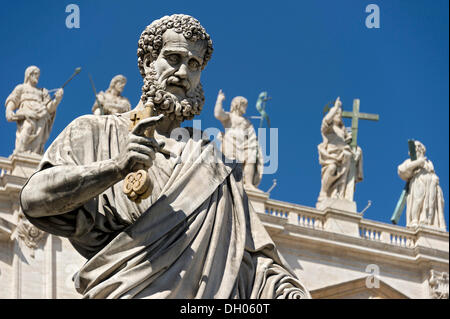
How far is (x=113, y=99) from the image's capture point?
26.8m

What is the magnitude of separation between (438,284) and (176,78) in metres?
24.1

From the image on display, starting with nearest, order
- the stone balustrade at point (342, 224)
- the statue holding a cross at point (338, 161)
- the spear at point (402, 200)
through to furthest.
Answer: the stone balustrade at point (342, 224), the statue holding a cross at point (338, 161), the spear at point (402, 200)

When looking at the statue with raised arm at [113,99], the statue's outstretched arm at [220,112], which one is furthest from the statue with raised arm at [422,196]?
the statue with raised arm at [113,99]

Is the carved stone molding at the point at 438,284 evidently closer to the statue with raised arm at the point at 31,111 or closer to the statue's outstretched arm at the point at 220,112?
the statue's outstretched arm at the point at 220,112

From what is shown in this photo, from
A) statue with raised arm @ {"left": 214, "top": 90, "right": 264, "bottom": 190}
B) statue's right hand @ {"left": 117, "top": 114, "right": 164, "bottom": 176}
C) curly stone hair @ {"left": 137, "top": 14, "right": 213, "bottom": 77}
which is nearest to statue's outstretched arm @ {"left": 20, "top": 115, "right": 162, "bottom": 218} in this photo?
statue's right hand @ {"left": 117, "top": 114, "right": 164, "bottom": 176}

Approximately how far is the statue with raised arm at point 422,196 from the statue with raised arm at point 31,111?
746 cm

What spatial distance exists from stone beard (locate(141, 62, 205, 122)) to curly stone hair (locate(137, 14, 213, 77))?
0.09 meters

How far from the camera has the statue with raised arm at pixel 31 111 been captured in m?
25.8

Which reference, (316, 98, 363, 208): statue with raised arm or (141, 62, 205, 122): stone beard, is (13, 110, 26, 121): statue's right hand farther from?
(141, 62, 205, 122): stone beard

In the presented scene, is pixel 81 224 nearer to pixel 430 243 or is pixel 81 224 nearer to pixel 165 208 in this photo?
pixel 165 208

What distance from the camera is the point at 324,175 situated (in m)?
29.2

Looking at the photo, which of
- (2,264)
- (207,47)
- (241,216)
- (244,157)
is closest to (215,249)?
(241,216)

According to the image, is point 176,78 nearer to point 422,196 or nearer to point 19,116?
point 19,116

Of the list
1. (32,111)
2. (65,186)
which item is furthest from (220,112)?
(65,186)
